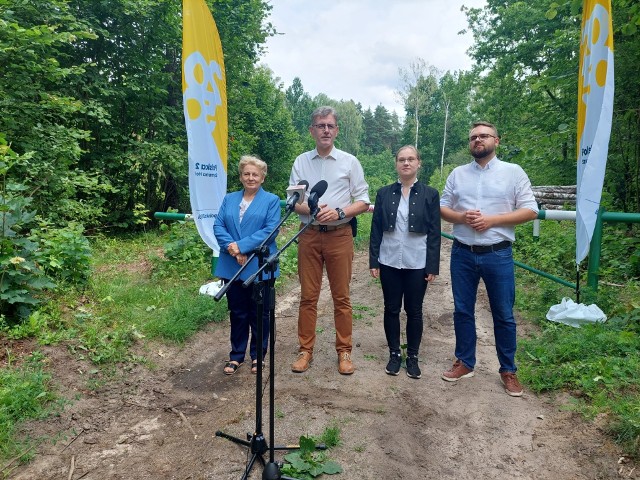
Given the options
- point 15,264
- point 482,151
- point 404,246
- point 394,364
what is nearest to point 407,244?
point 404,246

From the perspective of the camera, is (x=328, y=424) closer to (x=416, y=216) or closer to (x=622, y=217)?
(x=416, y=216)

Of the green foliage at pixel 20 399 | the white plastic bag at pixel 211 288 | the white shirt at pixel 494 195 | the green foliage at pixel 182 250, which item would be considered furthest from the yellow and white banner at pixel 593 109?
the green foliage at pixel 182 250

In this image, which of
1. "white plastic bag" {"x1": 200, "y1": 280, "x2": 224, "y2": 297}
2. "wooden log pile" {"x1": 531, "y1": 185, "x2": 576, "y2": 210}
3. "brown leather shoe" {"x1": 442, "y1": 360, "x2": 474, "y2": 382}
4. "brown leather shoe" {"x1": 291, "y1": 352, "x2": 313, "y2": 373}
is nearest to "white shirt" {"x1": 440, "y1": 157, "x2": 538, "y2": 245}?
"brown leather shoe" {"x1": 442, "y1": 360, "x2": 474, "y2": 382}

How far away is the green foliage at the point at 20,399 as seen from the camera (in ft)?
8.66

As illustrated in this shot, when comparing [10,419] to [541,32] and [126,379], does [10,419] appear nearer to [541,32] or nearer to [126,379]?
[126,379]

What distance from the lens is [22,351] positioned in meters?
3.63

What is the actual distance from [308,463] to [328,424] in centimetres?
48

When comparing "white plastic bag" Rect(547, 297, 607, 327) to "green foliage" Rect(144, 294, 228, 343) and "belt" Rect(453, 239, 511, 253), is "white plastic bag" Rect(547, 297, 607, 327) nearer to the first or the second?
"belt" Rect(453, 239, 511, 253)

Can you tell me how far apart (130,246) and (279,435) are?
6.65m

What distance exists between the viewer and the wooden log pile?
8.80 metres

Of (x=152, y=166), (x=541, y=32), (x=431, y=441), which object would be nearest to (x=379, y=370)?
(x=431, y=441)

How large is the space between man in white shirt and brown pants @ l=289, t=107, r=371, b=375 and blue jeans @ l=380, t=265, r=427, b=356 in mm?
348

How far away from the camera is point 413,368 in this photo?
370 cm

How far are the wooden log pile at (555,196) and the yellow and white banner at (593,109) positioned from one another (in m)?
5.62
